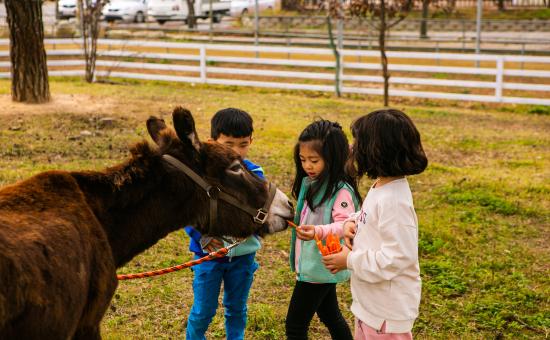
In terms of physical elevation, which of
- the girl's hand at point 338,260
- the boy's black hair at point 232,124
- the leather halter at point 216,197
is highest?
the boy's black hair at point 232,124

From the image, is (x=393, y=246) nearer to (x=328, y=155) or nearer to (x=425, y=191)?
(x=328, y=155)

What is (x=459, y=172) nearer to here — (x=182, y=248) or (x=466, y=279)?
(x=466, y=279)

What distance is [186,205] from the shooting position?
4055mm

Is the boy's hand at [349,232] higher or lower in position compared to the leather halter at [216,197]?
lower

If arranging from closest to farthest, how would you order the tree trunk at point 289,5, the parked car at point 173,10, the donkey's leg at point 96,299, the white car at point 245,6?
1. the donkey's leg at point 96,299
2. the parked car at point 173,10
3. the tree trunk at point 289,5
4. the white car at point 245,6

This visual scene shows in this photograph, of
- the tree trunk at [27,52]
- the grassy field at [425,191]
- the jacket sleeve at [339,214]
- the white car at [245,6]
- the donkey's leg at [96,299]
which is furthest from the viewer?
the white car at [245,6]

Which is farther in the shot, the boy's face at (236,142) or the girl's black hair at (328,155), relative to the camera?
the boy's face at (236,142)

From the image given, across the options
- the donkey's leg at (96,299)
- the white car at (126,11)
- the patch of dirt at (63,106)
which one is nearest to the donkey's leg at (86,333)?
the donkey's leg at (96,299)

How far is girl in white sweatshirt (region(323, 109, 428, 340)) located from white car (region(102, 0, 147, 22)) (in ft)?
114

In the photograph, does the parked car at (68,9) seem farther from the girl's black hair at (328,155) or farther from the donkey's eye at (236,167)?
the donkey's eye at (236,167)

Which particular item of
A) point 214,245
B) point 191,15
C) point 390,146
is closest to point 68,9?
point 191,15

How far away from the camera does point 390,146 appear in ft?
11.9

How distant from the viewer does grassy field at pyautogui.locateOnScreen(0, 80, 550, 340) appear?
5914 mm

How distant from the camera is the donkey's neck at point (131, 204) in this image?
377 centimetres
